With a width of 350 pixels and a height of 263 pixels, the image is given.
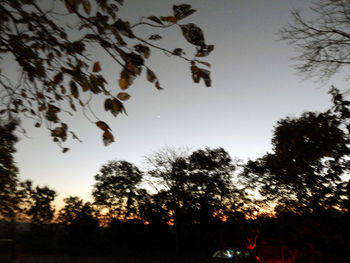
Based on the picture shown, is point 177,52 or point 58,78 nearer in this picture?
point 177,52

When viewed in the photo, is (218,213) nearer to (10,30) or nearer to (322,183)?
(322,183)

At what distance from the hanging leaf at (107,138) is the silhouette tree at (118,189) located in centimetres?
2833

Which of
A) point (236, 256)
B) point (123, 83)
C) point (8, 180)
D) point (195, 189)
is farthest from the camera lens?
point (195, 189)

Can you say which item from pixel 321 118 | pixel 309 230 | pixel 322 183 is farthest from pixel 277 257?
pixel 321 118

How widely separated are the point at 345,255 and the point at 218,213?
18.5 m

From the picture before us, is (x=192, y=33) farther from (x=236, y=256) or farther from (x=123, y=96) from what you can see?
(x=236, y=256)

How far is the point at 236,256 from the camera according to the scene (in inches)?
535

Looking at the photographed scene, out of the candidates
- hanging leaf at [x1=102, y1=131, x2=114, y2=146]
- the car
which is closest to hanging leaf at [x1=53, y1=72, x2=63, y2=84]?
hanging leaf at [x1=102, y1=131, x2=114, y2=146]

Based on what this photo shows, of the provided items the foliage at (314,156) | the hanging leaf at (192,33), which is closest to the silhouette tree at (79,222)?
the foliage at (314,156)

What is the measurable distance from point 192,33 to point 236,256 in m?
14.3

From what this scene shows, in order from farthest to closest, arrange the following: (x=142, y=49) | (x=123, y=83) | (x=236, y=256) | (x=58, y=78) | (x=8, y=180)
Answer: (x=236, y=256) → (x=8, y=180) → (x=58, y=78) → (x=142, y=49) → (x=123, y=83)

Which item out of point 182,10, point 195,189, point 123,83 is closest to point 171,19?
point 182,10

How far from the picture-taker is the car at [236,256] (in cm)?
1325

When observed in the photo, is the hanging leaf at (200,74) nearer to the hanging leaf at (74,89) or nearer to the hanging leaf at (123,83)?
the hanging leaf at (123,83)
